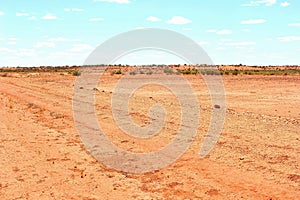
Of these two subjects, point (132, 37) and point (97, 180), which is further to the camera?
point (132, 37)

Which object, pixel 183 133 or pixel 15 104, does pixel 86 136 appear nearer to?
pixel 183 133

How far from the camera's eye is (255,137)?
12594mm

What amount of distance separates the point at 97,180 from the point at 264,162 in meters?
4.12

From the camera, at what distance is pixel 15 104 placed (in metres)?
20.8

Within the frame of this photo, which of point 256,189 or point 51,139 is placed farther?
point 51,139

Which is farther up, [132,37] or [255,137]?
[132,37]

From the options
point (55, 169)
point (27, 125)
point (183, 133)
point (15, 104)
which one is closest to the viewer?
point (55, 169)

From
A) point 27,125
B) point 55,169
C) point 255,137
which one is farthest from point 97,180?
point 27,125

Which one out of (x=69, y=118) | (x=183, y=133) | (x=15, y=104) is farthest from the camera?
(x=15, y=104)

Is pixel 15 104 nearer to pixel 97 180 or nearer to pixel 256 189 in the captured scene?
pixel 97 180

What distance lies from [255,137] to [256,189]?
16.4 feet

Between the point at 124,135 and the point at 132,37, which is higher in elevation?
the point at 132,37

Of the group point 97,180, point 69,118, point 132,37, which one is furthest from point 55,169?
point 132,37

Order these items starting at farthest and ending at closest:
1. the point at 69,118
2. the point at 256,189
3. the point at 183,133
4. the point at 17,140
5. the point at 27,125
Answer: the point at 69,118 < the point at 27,125 < the point at 183,133 < the point at 17,140 < the point at 256,189
